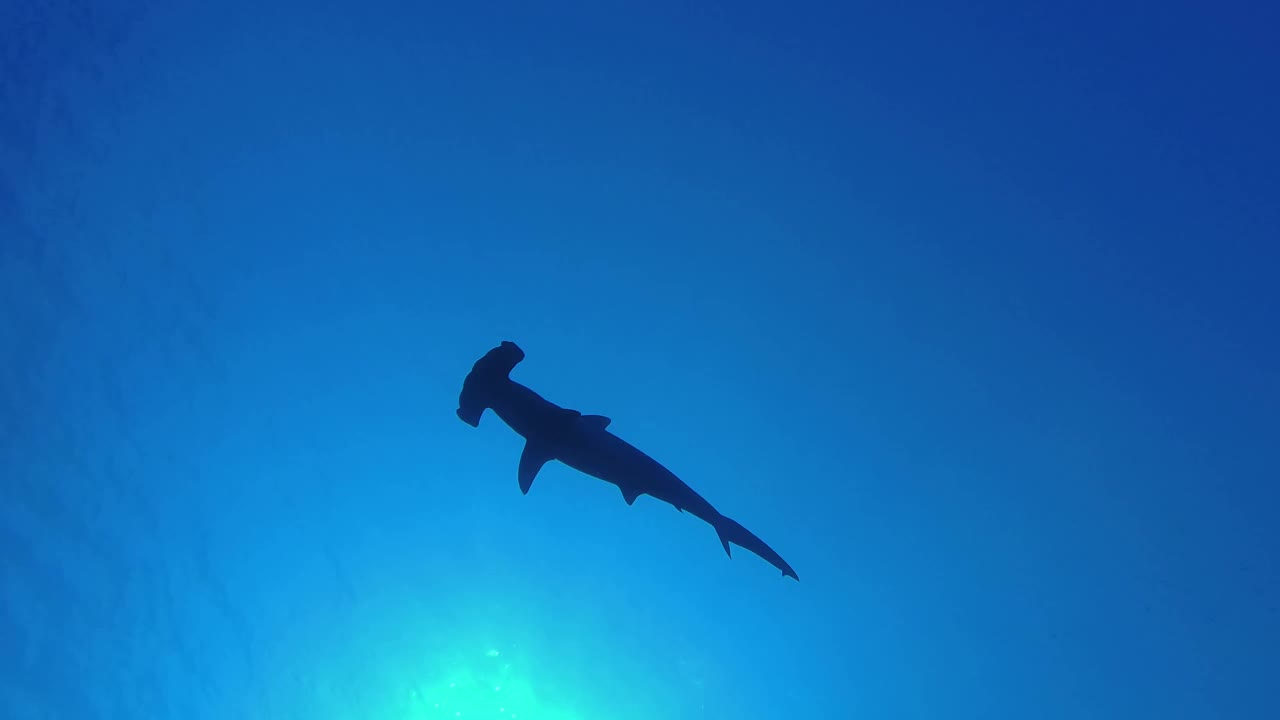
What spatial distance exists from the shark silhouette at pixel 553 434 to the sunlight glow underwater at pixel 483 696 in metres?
14.9

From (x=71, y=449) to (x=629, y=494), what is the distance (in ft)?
61.1

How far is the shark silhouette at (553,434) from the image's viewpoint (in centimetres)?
383

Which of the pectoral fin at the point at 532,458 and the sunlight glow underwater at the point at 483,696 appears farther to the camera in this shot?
the sunlight glow underwater at the point at 483,696

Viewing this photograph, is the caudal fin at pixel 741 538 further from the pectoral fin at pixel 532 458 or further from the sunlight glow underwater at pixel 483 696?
the sunlight glow underwater at pixel 483 696

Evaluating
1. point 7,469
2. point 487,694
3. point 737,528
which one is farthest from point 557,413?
point 7,469

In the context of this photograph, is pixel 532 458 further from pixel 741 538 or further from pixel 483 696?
pixel 483 696

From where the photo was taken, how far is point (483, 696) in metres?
17.7

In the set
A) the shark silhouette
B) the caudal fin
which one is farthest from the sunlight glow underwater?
the shark silhouette

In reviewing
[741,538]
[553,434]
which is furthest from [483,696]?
[553,434]

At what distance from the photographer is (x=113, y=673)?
1925 centimetres

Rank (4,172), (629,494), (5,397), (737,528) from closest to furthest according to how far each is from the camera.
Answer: (629,494) < (737,528) < (4,172) < (5,397)

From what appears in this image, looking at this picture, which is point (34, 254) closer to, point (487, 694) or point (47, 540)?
point (47, 540)

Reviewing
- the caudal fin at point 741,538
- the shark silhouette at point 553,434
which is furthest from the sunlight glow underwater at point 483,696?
the shark silhouette at point 553,434

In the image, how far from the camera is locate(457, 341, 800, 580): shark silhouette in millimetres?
3830
